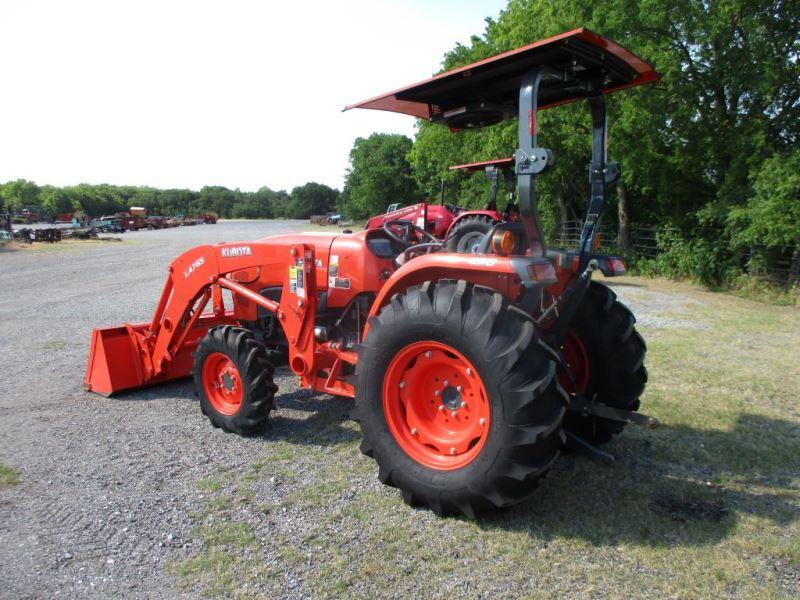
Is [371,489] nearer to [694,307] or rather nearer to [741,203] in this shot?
[694,307]

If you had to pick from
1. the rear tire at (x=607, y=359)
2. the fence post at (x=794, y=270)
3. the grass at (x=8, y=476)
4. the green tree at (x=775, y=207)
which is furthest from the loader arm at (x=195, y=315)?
the fence post at (x=794, y=270)

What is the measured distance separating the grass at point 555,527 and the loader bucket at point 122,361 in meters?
1.57

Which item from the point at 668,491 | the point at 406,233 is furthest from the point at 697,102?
the point at 668,491

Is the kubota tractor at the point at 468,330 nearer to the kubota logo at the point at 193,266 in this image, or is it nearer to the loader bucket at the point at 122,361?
the kubota logo at the point at 193,266

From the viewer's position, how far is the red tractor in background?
940 centimetres

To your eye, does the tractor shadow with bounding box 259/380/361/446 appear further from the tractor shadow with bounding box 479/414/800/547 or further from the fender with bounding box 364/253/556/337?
the tractor shadow with bounding box 479/414/800/547

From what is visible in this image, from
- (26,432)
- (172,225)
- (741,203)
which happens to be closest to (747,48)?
(741,203)

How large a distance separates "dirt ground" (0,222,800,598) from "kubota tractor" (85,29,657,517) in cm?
29

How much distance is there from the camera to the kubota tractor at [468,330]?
3049mm

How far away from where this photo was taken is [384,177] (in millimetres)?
58688

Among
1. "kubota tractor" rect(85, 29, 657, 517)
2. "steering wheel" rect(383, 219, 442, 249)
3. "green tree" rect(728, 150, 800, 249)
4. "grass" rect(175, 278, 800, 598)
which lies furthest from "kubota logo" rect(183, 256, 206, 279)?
"green tree" rect(728, 150, 800, 249)

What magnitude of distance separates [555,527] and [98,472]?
2951 millimetres

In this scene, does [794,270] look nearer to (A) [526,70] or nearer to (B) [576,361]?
(B) [576,361]

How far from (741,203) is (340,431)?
40.5 ft
